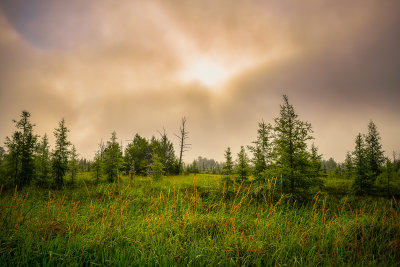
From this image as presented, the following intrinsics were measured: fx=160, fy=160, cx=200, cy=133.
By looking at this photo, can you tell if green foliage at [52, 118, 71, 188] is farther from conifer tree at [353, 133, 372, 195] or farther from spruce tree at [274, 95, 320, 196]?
conifer tree at [353, 133, 372, 195]

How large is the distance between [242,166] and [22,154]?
23.0 m

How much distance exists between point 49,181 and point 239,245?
866 inches

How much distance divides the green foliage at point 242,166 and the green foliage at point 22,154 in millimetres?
22020

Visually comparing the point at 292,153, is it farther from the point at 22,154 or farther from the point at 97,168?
the point at 22,154

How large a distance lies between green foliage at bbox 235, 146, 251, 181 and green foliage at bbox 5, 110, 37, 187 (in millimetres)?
22020

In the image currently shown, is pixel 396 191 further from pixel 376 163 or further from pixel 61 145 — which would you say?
pixel 61 145

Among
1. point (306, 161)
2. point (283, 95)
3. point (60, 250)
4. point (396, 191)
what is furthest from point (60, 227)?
point (396, 191)

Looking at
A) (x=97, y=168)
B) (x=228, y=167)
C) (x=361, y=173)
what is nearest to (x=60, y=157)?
(x=97, y=168)

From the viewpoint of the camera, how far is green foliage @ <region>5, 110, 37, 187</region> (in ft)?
55.2

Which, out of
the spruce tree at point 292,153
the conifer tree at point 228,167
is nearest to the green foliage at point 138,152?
the conifer tree at point 228,167

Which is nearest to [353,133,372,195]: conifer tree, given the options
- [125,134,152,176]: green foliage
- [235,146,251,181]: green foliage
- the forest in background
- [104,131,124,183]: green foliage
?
the forest in background

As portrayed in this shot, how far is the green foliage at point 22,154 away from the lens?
1683cm

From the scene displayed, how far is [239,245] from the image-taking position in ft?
Answer: 9.29

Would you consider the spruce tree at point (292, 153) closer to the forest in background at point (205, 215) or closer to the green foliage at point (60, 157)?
the forest in background at point (205, 215)
